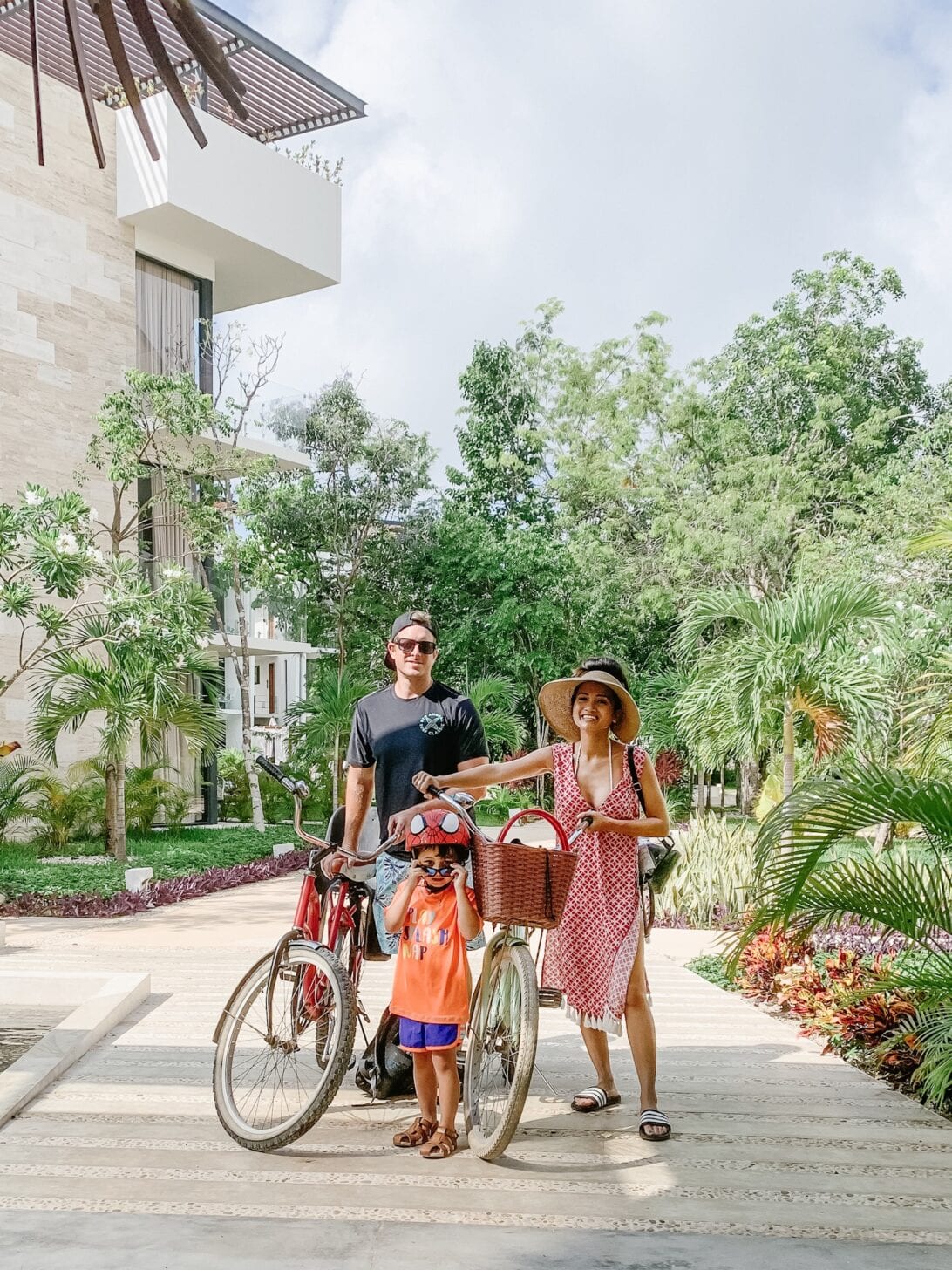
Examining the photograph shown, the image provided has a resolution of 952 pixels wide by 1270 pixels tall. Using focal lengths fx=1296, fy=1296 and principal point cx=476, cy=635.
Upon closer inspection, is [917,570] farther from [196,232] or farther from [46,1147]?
[46,1147]

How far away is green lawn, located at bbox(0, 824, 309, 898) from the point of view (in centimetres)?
1220

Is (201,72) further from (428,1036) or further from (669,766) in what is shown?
(428,1036)

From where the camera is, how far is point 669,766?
24.0m

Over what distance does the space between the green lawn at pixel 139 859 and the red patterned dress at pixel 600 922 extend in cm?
822

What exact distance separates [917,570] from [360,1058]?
44.7 ft

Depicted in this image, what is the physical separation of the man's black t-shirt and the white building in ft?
43.0

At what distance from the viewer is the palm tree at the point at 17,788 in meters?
16.0

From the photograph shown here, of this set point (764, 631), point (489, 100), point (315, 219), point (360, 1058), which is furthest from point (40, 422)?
point (489, 100)

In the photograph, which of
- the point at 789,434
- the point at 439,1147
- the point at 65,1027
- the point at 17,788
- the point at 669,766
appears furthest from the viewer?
the point at 789,434

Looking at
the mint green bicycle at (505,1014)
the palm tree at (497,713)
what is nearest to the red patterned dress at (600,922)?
→ the mint green bicycle at (505,1014)

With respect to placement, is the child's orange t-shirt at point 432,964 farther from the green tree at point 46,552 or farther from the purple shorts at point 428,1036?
the green tree at point 46,552

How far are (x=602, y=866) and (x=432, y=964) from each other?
76 cm

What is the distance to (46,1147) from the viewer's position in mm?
4316

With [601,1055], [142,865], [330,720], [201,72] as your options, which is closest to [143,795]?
[330,720]
